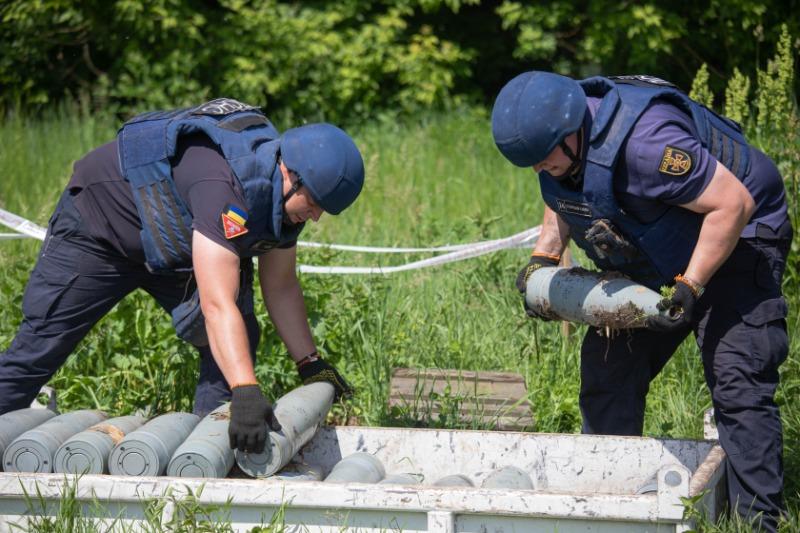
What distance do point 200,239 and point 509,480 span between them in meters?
1.40

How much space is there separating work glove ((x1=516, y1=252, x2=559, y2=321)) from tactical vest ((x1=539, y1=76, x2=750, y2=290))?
11.9 inches

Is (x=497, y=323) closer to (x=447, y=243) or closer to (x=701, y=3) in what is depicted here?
(x=447, y=243)

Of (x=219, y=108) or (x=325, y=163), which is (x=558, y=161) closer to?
(x=325, y=163)

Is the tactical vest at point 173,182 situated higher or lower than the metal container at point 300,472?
higher

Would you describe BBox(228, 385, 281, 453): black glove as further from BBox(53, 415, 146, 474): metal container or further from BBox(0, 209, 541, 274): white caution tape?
BBox(0, 209, 541, 274): white caution tape

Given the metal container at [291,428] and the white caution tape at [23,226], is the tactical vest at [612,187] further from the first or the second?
the white caution tape at [23,226]

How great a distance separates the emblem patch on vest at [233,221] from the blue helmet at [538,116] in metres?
0.91

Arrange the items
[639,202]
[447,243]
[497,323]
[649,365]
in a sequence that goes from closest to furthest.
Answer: [639,202] < [649,365] < [497,323] < [447,243]

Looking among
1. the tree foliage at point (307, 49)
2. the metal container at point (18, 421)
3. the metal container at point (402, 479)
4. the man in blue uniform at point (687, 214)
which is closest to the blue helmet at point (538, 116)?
the man in blue uniform at point (687, 214)

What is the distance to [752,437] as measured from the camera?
338 cm

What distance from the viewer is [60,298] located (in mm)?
3730

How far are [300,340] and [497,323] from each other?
1.77m

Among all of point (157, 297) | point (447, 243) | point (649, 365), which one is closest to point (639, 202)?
point (649, 365)

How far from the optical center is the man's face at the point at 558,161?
3311 mm
